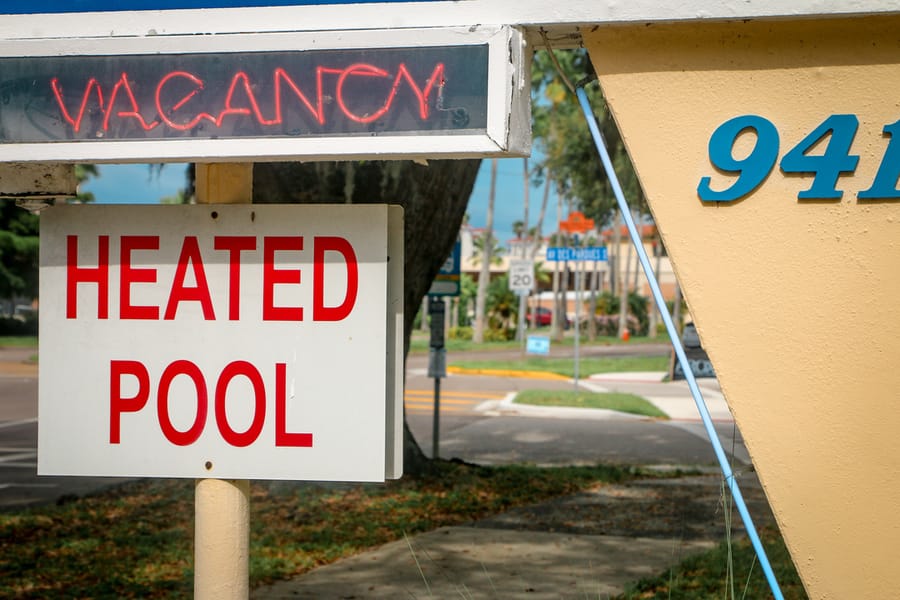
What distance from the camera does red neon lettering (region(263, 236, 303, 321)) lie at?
275cm

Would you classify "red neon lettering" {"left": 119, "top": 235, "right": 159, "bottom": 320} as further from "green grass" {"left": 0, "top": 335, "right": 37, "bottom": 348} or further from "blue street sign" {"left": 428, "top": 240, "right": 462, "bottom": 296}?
"green grass" {"left": 0, "top": 335, "right": 37, "bottom": 348}

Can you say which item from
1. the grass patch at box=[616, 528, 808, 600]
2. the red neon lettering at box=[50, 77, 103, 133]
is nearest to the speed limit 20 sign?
the grass patch at box=[616, 528, 808, 600]

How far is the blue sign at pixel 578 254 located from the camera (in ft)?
71.2

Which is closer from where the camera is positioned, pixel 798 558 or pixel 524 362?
pixel 798 558

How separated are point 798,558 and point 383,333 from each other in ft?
3.90

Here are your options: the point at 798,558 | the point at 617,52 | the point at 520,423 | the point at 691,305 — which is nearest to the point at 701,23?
the point at 617,52

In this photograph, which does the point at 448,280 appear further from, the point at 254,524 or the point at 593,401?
the point at 593,401

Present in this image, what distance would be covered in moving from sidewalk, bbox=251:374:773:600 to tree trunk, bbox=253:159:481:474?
1.91 metres

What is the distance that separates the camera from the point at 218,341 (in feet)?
9.10

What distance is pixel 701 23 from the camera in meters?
2.58

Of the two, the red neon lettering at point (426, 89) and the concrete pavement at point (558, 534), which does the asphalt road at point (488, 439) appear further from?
the red neon lettering at point (426, 89)

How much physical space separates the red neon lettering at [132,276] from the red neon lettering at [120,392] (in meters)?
0.13

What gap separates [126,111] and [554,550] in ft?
18.6

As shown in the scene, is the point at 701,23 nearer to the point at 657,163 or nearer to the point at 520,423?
the point at 657,163
